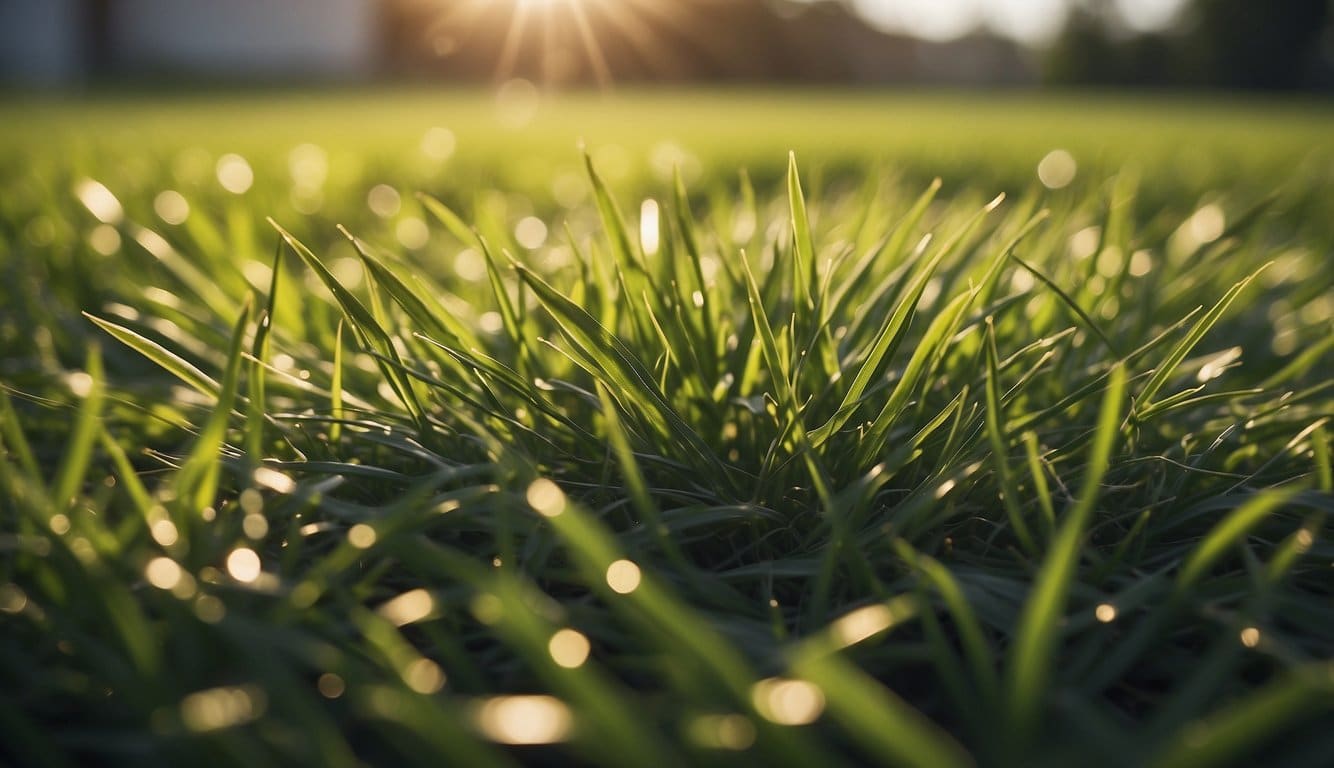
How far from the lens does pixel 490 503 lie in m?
0.74

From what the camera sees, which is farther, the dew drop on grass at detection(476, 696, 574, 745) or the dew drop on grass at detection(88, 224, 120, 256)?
the dew drop on grass at detection(88, 224, 120, 256)

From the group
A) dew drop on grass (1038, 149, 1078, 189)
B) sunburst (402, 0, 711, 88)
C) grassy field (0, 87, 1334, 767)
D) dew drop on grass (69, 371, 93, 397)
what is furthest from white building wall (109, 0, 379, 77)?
grassy field (0, 87, 1334, 767)

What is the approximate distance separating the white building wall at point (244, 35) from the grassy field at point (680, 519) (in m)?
22.2

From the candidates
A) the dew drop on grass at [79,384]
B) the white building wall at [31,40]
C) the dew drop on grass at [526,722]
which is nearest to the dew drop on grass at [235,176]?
the dew drop on grass at [79,384]

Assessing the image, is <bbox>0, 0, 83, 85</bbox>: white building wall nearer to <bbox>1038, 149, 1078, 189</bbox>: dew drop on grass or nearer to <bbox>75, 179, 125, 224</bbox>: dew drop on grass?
<bbox>1038, 149, 1078, 189</bbox>: dew drop on grass

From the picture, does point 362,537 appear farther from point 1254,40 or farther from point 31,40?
point 1254,40

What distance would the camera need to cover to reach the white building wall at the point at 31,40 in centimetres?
1709

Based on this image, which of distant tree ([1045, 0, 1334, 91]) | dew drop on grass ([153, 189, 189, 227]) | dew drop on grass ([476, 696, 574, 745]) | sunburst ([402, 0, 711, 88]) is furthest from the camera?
distant tree ([1045, 0, 1334, 91])

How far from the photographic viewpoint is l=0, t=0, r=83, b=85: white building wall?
1709cm

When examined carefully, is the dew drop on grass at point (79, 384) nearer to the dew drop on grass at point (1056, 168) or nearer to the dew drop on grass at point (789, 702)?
the dew drop on grass at point (789, 702)

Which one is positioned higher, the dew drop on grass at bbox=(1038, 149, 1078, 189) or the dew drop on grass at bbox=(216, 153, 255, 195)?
the dew drop on grass at bbox=(1038, 149, 1078, 189)

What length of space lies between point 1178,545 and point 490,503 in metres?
0.57

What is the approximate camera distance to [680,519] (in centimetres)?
75

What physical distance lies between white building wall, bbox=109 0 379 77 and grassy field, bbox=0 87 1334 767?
2217 centimetres
